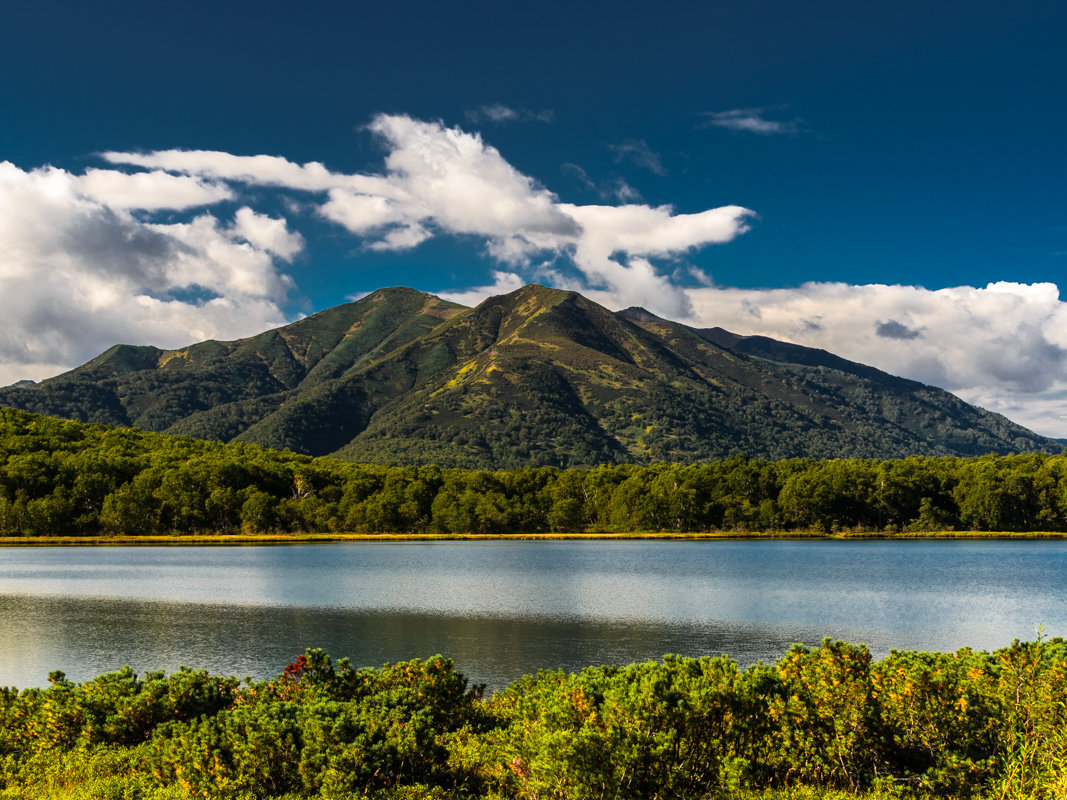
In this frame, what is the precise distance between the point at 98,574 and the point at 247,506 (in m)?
75.2

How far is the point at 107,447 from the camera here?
168m

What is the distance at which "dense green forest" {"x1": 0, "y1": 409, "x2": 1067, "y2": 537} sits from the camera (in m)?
144

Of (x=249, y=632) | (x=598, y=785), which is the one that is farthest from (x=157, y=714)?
(x=249, y=632)

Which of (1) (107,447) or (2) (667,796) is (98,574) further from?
(1) (107,447)

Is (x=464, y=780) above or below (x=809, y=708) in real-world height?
below

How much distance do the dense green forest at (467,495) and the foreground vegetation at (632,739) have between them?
5563 inches

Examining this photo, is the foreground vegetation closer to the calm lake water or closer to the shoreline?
the calm lake water

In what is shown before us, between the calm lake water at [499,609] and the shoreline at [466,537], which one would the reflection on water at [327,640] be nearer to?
the calm lake water at [499,609]

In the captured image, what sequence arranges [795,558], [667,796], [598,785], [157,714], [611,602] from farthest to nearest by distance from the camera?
[795,558]
[611,602]
[157,714]
[667,796]
[598,785]

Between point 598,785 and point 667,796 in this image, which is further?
point 667,796

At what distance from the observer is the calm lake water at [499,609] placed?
113ft

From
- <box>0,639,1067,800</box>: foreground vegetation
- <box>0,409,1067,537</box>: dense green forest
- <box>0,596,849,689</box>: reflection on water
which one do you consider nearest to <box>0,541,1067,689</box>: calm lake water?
<box>0,596,849,689</box>: reflection on water

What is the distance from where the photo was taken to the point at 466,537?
508 ft

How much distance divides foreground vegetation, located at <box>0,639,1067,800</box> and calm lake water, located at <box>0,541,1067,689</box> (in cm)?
1562
